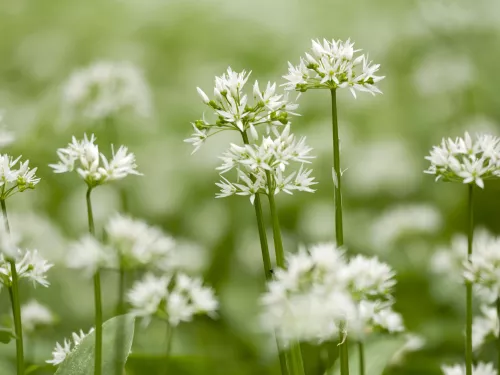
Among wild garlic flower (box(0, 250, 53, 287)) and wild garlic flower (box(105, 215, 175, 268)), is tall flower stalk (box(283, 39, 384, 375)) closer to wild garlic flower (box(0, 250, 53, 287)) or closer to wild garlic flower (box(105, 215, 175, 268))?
wild garlic flower (box(105, 215, 175, 268))

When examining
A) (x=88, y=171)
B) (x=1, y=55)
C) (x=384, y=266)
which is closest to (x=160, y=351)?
(x=384, y=266)

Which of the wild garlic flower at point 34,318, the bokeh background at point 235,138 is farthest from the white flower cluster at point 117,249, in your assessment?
the wild garlic flower at point 34,318

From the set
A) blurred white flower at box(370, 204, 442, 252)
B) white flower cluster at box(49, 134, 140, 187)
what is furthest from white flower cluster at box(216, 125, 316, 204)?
blurred white flower at box(370, 204, 442, 252)

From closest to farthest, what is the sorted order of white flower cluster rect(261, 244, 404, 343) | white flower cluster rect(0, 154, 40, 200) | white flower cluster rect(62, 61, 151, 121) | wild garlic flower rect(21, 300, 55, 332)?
white flower cluster rect(261, 244, 404, 343)
white flower cluster rect(0, 154, 40, 200)
wild garlic flower rect(21, 300, 55, 332)
white flower cluster rect(62, 61, 151, 121)

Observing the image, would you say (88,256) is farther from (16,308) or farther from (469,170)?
(469,170)

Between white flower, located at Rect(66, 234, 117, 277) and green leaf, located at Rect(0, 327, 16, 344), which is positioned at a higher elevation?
white flower, located at Rect(66, 234, 117, 277)

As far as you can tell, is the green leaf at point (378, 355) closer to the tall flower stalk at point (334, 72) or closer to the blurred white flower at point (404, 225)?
the tall flower stalk at point (334, 72)
